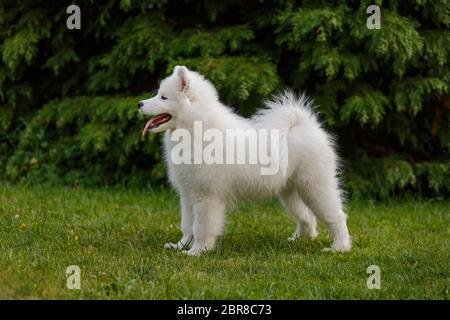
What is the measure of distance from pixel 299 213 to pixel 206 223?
1.01 m

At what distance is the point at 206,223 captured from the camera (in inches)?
211

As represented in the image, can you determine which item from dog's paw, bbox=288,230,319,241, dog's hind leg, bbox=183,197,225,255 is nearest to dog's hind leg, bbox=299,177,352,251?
dog's paw, bbox=288,230,319,241

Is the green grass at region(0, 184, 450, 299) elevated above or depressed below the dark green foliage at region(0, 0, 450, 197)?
below

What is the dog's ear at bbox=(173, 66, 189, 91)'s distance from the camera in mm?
5191

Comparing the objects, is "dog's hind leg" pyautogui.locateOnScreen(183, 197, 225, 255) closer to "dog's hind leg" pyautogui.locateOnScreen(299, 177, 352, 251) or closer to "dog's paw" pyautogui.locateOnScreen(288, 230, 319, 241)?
"dog's hind leg" pyautogui.locateOnScreen(299, 177, 352, 251)

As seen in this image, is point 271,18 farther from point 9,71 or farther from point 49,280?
point 49,280

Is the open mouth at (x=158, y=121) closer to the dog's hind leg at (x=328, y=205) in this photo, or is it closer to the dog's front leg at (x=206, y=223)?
the dog's front leg at (x=206, y=223)

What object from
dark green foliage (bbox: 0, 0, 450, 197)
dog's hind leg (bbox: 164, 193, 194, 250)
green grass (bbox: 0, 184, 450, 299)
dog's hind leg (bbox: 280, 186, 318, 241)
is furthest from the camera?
dark green foliage (bbox: 0, 0, 450, 197)

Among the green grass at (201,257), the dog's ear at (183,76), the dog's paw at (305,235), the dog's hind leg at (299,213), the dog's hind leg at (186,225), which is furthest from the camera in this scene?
the dog's paw at (305,235)

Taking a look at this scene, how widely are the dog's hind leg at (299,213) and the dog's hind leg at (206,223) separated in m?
0.79

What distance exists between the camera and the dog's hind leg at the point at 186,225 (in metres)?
5.55

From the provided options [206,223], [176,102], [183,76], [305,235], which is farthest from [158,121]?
[305,235]

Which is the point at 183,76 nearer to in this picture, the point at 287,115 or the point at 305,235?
the point at 287,115

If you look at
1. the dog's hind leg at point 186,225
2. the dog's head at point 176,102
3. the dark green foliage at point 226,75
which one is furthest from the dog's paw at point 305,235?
the dark green foliage at point 226,75
